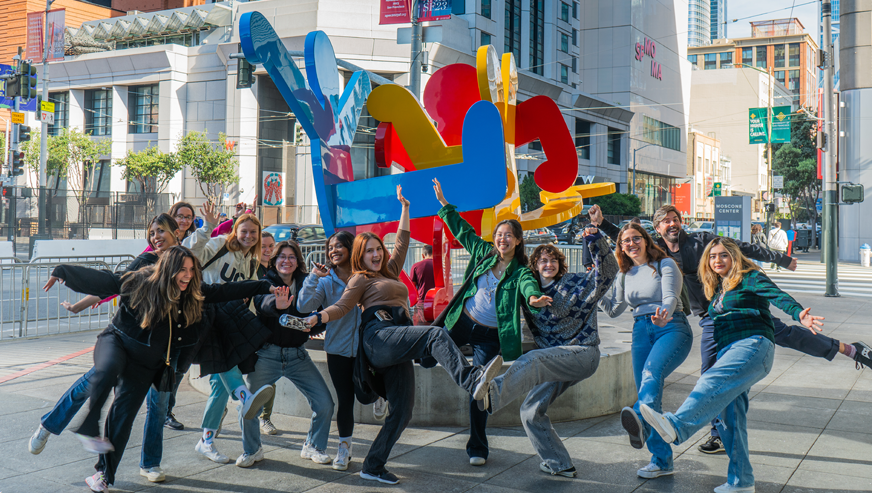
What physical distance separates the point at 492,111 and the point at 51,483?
4.16 metres

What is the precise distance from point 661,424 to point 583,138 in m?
57.8

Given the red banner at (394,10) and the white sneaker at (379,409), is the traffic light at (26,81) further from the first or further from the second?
the white sneaker at (379,409)

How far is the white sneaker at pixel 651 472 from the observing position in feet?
15.4

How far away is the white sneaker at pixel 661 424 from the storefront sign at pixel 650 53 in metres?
66.2

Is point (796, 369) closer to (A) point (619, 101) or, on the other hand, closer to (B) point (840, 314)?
(B) point (840, 314)

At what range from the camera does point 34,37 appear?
115ft

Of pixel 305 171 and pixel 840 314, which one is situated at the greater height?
pixel 305 171

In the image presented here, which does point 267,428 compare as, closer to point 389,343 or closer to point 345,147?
point 389,343

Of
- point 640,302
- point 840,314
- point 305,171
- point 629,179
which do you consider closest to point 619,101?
point 629,179

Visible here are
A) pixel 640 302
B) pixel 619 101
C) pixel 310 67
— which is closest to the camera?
pixel 640 302

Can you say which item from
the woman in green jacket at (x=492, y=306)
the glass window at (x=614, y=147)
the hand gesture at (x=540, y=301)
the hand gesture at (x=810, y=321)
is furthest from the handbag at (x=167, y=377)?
the glass window at (x=614, y=147)

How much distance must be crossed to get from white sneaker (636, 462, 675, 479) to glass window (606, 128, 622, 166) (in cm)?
5984

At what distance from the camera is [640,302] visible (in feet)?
16.1

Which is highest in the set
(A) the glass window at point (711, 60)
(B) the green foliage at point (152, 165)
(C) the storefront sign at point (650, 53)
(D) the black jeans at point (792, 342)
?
(A) the glass window at point (711, 60)
